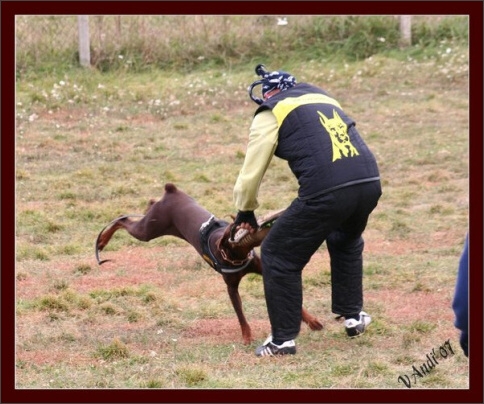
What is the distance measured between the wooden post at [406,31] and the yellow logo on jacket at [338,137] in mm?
10538

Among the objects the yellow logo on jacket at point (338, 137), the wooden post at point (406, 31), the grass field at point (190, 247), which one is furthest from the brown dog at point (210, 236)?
the wooden post at point (406, 31)

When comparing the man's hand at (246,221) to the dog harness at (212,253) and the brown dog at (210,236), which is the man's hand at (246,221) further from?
the dog harness at (212,253)

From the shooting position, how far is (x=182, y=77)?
1523 centimetres

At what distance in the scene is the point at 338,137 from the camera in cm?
565

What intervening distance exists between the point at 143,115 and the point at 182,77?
62.3 inches

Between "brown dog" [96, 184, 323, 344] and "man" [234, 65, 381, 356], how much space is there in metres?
0.26

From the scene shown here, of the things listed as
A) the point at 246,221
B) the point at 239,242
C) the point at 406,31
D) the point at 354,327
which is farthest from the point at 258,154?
the point at 406,31

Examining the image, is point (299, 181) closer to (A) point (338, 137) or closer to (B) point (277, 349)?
(A) point (338, 137)

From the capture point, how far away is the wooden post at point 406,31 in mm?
15789

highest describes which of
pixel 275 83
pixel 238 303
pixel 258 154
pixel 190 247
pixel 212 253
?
pixel 275 83

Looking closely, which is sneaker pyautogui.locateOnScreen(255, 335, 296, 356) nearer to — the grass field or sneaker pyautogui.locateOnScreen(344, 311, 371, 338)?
the grass field

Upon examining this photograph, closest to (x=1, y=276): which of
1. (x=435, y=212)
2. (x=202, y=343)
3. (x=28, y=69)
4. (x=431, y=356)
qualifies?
(x=202, y=343)

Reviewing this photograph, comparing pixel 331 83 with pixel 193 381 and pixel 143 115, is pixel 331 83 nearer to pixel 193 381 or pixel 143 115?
pixel 143 115

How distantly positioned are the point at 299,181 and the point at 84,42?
33.2 feet
